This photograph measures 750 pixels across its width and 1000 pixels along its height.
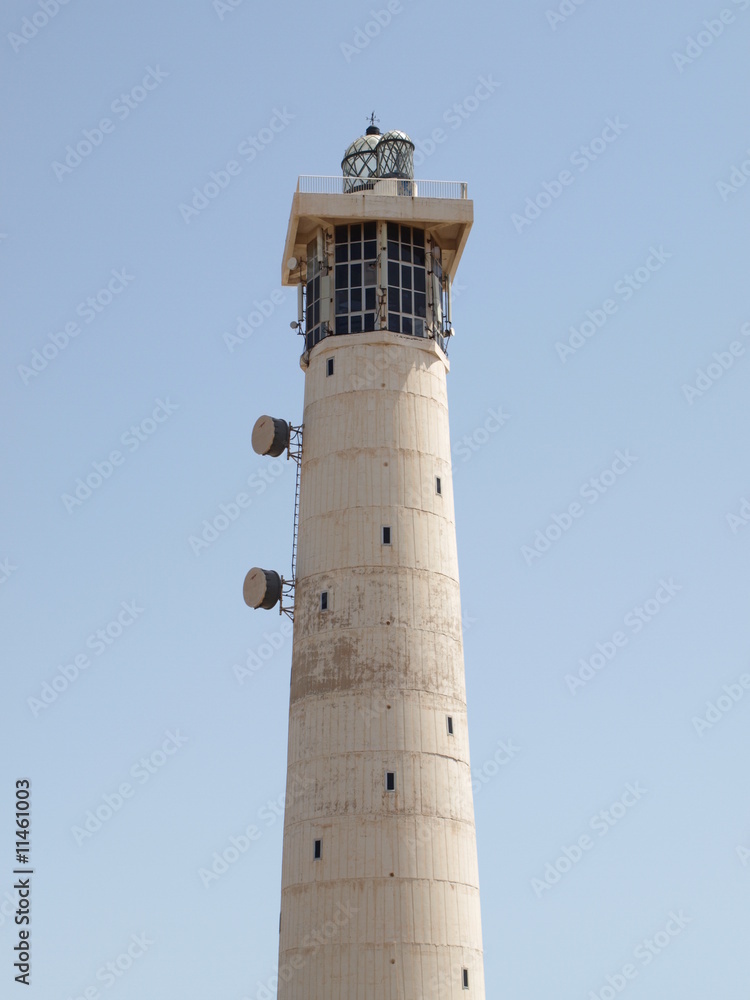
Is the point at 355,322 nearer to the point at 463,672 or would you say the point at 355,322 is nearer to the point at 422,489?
the point at 422,489

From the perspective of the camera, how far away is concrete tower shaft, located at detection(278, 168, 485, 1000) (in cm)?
5178

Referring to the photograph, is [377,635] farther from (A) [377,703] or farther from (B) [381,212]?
(B) [381,212]

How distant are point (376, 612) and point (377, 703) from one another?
3157 mm

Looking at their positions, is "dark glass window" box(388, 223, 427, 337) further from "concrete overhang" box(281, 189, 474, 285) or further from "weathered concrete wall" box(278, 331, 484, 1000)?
"weathered concrete wall" box(278, 331, 484, 1000)

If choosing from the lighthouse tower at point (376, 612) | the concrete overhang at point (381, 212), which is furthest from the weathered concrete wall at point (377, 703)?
the concrete overhang at point (381, 212)

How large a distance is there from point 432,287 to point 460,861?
833 inches

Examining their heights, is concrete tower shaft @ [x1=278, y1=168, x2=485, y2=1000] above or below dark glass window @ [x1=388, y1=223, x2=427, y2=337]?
below

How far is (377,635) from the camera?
54.7 metres

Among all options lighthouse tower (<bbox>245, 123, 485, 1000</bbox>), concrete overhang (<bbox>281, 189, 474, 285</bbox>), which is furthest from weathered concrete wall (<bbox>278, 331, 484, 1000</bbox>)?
concrete overhang (<bbox>281, 189, 474, 285</bbox>)

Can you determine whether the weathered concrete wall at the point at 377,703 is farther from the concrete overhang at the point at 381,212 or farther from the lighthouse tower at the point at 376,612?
the concrete overhang at the point at 381,212

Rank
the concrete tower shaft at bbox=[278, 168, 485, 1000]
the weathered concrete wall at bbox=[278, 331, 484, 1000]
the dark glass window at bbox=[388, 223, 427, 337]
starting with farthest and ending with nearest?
the dark glass window at bbox=[388, 223, 427, 337], the concrete tower shaft at bbox=[278, 168, 485, 1000], the weathered concrete wall at bbox=[278, 331, 484, 1000]

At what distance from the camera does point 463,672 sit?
56156mm

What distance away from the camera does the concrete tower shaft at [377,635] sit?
51781 millimetres

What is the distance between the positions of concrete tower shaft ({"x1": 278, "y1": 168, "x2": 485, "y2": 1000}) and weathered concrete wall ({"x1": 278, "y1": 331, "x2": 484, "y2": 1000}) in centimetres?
6
